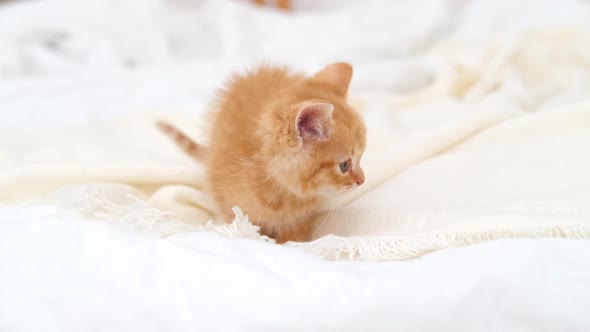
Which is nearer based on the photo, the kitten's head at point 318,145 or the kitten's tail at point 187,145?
the kitten's head at point 318,145

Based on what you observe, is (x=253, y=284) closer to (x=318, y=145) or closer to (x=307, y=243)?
(x=307, y=243)

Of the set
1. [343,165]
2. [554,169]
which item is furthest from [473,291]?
[554,169]

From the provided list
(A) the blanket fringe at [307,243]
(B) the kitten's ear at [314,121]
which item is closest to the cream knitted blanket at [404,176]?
(A) the blanket fringe at [307,243]

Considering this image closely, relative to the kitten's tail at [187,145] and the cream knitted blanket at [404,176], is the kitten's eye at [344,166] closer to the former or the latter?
the cream knitted blanket at [404,176]

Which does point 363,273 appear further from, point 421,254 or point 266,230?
point 266,230

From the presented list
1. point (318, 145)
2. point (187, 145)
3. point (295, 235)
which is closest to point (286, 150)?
point (318, 145)

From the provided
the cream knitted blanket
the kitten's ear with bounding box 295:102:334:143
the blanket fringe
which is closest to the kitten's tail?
the cream knitted blanket

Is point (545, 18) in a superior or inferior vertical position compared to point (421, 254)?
superior
